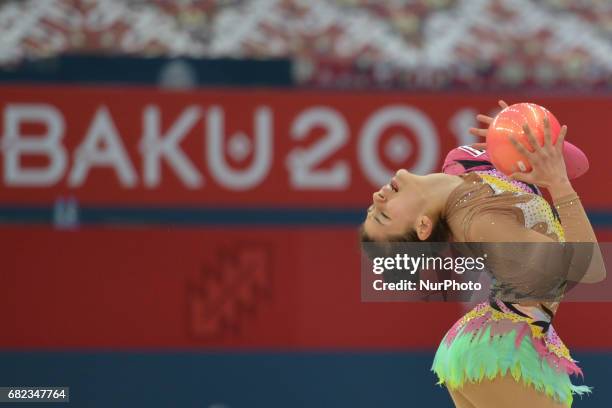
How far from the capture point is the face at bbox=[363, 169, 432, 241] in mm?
2201

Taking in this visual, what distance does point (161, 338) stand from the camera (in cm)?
372

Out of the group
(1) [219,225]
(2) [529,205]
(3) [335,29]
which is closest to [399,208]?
(2) [529,205]

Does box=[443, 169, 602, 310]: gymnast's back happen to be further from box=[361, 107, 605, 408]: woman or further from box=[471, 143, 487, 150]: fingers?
box=[471, 143, 487, 150]: fingers

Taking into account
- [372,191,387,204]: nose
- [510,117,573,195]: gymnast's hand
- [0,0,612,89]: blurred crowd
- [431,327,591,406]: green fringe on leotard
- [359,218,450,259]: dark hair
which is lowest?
[431,327,591,406]: green fringe on leotard

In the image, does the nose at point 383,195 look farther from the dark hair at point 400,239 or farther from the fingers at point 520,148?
the fingers at point 520,148

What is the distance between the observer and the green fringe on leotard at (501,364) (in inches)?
82.9

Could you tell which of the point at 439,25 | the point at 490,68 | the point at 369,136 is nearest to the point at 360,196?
the point at 369,136

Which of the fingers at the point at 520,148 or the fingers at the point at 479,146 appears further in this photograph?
the fingers at the point at 479,146

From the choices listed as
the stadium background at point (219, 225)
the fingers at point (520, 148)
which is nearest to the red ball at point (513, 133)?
the fingers at point (520, 148)

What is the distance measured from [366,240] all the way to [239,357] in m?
1.58

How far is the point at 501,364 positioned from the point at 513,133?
521 millimetres

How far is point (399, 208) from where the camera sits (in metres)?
2.21

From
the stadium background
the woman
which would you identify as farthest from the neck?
the stadium background

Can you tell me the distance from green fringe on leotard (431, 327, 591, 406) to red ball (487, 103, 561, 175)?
401mm
